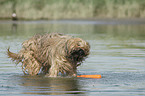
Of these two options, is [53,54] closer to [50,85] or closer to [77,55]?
[77,55]

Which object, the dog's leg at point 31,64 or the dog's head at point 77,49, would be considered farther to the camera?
the dog's leg at point 31,64

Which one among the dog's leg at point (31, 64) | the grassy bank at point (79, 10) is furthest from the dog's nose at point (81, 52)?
the grassy bank at point (79, 10)

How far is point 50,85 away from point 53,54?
868 millimetres

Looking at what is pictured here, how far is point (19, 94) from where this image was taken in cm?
955

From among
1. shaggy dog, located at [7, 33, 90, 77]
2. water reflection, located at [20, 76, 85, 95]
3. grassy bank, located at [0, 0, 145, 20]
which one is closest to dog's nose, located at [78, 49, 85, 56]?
shaggy dog, located at [7, 33, 90, 77]

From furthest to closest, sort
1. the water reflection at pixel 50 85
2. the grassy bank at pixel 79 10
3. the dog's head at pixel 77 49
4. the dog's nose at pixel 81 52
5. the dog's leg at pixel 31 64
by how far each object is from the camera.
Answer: the grassy bank at pixel 79 10 < the dog's leg at pixel 31 64 < the dog's nose at pixel 81 52 < the dog's head at pixel 77 49 < the water reflection at pixel 50 85

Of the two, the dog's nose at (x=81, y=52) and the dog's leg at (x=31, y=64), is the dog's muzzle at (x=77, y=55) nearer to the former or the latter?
the dog's nose at (x=81, y=52)

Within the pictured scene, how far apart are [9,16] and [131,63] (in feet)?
164

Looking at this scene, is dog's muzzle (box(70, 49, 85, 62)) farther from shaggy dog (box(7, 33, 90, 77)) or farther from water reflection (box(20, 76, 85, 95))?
water reflection (box(20, 76, 85, 95))

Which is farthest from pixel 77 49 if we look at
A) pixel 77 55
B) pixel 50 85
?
pixel 50 85

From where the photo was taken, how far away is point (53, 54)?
1112cm

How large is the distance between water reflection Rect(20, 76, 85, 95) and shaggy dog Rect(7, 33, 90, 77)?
0.21 m

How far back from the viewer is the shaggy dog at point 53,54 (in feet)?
34.9

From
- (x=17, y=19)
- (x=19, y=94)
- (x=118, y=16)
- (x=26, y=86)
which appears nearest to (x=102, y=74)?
(x=26, y=86)
